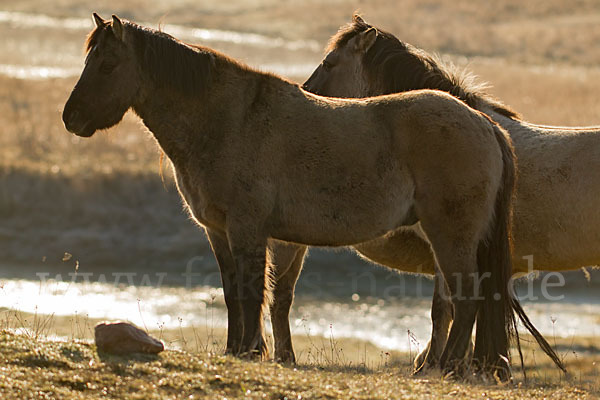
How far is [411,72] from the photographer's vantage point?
28.8 ft

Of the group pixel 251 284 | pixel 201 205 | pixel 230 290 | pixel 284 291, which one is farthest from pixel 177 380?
pixel 284 291

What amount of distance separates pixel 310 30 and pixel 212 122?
4158cm

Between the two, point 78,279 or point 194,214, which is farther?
point 78,279

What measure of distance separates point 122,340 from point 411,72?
14.3ft

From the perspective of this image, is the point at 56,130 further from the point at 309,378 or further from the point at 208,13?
the point at 208,13

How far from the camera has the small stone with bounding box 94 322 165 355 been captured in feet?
19.1

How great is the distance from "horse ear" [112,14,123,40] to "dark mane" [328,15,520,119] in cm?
328

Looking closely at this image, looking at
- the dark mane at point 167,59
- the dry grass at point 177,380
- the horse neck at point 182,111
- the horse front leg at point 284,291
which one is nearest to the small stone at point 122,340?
the dry grass at point 177,380

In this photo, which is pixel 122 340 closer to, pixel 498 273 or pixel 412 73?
pixel 498 273

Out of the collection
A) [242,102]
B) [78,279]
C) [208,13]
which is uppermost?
[208,13]

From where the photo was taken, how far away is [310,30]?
47.3m

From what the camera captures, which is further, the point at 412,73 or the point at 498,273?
the point at 412,73

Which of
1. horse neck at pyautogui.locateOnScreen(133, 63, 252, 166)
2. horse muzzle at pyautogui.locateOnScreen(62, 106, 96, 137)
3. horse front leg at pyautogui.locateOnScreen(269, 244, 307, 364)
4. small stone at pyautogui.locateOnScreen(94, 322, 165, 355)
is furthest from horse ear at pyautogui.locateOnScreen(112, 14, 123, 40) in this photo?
horse front leg at pyautogui.locateOnScreen(269, 244, 307, 364)

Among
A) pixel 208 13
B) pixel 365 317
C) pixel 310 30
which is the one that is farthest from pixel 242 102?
pixel 208 13
